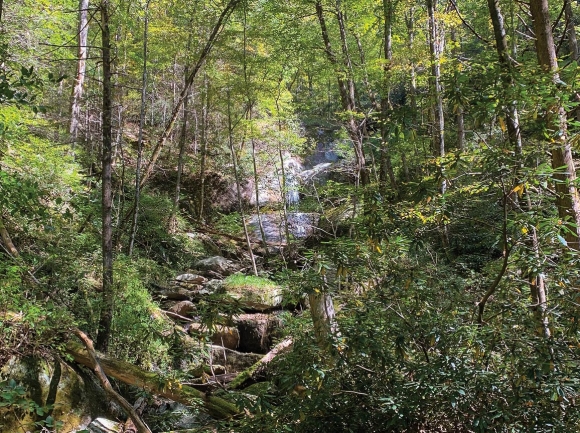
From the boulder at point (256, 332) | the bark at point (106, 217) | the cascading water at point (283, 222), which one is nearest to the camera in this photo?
the bark at point (106, 217)

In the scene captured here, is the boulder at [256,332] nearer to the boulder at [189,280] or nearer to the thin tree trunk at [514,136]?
the boulder at [189,280]

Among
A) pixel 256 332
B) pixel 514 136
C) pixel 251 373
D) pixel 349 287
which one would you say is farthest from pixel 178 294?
pixel 514 136

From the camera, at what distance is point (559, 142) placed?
2445 millimetres

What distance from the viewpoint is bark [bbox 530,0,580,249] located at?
94.1 inches

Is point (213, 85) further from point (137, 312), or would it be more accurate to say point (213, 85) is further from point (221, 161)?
point (137, 312)

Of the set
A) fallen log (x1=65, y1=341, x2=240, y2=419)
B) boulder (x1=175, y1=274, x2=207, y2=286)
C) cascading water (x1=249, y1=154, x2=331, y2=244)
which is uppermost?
cascading water (x1=249, y1=154, x2=331, y2=244)

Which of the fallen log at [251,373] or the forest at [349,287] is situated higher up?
the forest at [349,287]

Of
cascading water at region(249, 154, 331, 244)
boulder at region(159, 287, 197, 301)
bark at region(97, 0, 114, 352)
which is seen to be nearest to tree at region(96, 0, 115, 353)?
bark at region(97, 0, 114, 352)

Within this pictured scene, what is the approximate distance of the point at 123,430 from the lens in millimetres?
4582

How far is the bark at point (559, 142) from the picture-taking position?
2.39m

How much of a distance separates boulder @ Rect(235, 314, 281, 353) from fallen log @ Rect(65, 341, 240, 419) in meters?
3.85

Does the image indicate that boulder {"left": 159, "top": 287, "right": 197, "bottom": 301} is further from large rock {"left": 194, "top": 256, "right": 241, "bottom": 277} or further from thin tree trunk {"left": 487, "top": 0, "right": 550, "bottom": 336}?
thin tree trunk {"left": 487, "top": 0, "right": 550, "bottom": 336}

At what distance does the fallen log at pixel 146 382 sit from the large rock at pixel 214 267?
6336 millimetres

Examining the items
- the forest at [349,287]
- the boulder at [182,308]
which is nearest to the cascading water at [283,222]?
the forest at [349,287]
